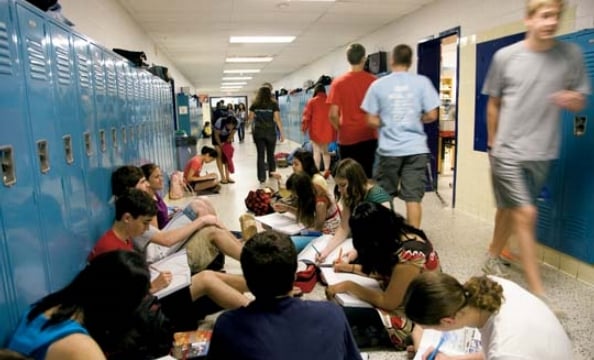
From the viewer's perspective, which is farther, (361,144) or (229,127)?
(229,127)

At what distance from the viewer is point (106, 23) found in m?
4.85

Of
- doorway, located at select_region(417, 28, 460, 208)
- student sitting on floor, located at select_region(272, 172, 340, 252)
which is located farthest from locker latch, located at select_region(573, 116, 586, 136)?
doorway, located at select_region(417, 28, 460, 208)

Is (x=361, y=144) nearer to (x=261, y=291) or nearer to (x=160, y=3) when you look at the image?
(x=261, y=291)

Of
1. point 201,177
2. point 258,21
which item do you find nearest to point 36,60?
point 201,177

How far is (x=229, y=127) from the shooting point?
7.05 meters

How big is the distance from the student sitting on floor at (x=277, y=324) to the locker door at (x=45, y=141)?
992 mm

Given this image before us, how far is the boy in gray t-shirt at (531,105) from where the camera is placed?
7.18 feet

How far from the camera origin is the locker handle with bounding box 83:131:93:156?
2408 mm

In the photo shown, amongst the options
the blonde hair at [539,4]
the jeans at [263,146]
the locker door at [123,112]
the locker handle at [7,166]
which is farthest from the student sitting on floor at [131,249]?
the jeans at [263,146]

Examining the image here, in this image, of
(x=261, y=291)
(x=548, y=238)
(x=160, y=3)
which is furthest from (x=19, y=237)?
(x=160, y=3)

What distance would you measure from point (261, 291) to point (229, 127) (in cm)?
606

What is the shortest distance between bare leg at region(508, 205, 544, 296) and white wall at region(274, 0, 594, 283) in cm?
87

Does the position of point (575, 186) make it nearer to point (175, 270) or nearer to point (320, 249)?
point (320, 249)

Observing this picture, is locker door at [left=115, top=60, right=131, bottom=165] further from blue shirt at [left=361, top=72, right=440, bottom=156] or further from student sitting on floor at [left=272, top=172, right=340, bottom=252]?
blue shirt at [left=361, top=72, right=440, bottom=156]
